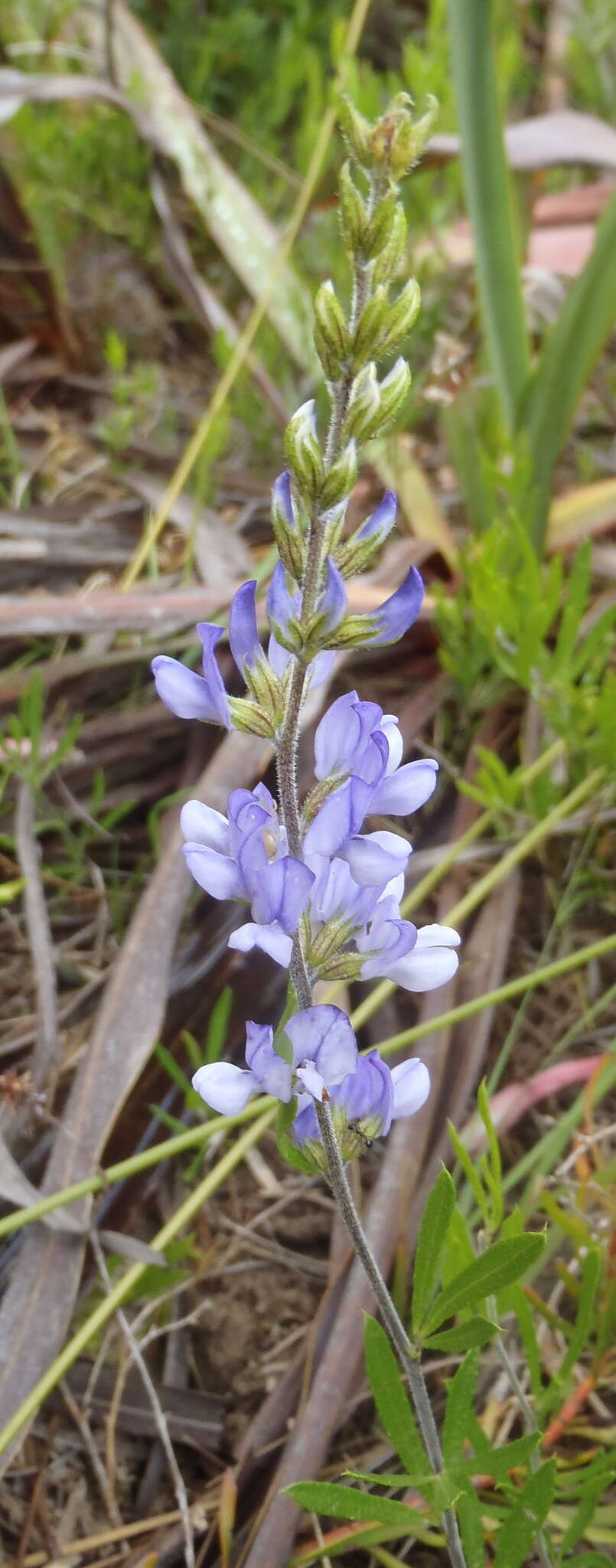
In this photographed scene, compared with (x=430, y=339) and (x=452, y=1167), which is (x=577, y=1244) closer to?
(x=452, y=1167)

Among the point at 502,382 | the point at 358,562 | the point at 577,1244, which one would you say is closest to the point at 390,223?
the point at 358,562

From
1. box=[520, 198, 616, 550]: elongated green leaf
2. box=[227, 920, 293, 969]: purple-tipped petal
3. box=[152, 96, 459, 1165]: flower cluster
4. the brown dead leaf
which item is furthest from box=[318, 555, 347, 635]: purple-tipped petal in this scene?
box=[520, 198, 616, 550]: elongated green leaf

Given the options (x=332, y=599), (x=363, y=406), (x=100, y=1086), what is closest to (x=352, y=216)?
(x=363, y=406)

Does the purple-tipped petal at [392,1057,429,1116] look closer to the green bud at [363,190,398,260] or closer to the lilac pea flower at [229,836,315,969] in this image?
the lilac pea flower at [229,836,315,969]

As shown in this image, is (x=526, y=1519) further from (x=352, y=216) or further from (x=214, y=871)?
(x=352, y=216)

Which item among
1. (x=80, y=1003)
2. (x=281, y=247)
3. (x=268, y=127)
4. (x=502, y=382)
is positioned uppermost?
(x=268, y=127)

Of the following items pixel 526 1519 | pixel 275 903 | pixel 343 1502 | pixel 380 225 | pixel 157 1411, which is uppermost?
pixel 380 225
